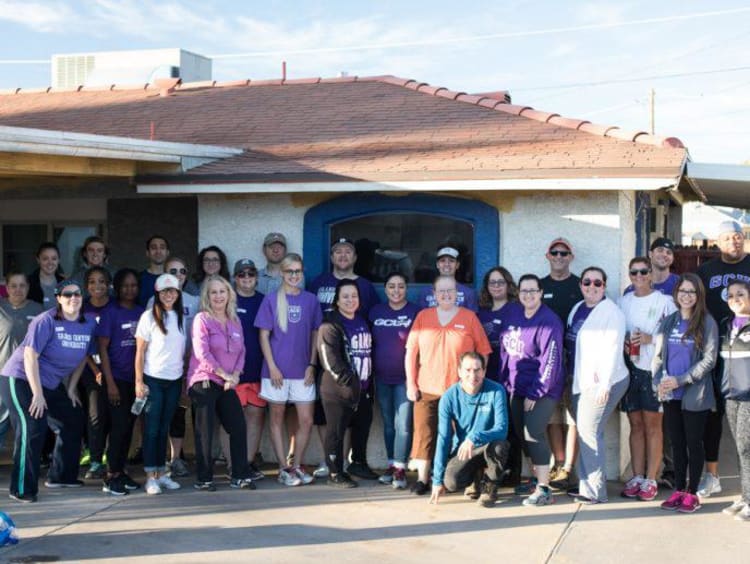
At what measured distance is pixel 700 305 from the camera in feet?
20.8

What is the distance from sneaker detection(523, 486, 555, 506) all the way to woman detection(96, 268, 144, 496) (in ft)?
10.1

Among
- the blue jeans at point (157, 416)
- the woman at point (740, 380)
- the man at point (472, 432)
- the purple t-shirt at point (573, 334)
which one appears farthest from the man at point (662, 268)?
the blue jeans at point (157, 416)

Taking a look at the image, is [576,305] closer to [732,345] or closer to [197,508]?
[732,345]

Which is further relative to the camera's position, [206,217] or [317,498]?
[206,217]

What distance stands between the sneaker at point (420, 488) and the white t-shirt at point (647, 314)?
6.19 feet

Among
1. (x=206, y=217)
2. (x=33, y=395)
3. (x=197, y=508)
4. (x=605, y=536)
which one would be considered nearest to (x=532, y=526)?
(x=605, y=536)

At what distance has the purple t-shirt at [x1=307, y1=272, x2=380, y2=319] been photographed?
24.6ft

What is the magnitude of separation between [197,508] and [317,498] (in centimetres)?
91

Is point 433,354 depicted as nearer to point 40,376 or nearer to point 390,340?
point 390,340

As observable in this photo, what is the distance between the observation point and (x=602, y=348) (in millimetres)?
6512

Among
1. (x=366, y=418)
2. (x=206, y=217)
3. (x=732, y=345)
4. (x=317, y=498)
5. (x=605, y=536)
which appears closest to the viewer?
(x=605, y=536)

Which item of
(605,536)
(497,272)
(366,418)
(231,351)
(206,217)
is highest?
(206,217)

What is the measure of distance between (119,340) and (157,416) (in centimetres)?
69

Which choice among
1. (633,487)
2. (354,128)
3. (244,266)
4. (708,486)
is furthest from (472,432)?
(354,128)
